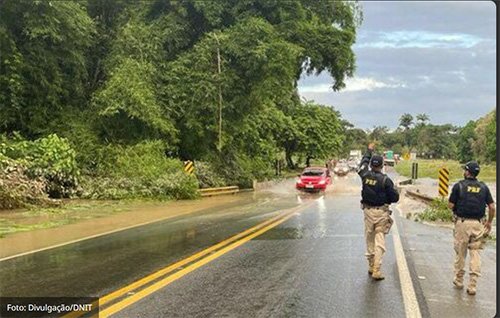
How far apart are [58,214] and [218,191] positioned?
1329 centimetres

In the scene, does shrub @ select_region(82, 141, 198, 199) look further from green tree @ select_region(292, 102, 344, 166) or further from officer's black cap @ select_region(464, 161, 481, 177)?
green tree @ select_region(292, 102, 344, 166)

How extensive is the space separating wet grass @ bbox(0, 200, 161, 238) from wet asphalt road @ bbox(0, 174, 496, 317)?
3085 millimetres

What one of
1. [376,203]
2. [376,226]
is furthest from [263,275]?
[376,203]

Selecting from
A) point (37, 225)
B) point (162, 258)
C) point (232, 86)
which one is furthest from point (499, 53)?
point (232, 86)

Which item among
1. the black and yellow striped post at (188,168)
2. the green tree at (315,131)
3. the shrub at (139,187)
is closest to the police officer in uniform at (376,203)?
the shrub at (139,187)

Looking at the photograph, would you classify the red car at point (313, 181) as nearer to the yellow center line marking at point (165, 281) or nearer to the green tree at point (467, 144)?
the yellow center line marking at point (165, 281)

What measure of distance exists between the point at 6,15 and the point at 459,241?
2225 cm

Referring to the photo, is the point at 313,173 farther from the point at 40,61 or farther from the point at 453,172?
the point at 453,172

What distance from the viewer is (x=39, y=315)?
623 centimetres

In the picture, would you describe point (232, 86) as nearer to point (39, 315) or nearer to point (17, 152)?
point (17, 152)

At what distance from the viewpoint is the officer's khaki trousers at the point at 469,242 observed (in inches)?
310

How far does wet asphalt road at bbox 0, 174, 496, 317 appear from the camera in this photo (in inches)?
263

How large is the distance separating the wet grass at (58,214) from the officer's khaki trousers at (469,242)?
10.3m

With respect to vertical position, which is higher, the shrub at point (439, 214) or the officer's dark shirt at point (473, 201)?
the officer's dark shirt at point (473, 201)
